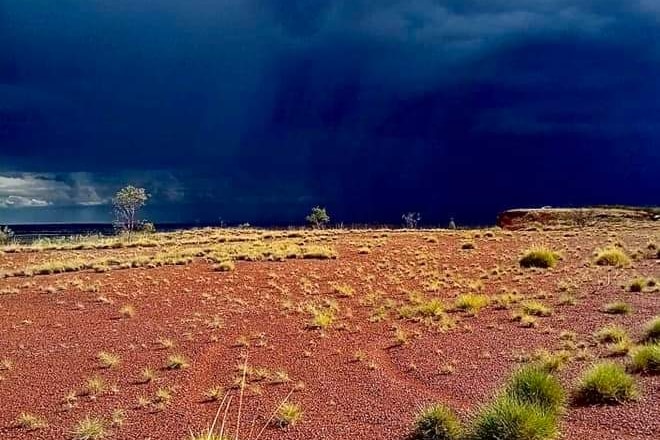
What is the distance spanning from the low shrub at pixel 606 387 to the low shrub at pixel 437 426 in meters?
2.17

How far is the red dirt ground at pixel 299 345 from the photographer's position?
863 centimetres

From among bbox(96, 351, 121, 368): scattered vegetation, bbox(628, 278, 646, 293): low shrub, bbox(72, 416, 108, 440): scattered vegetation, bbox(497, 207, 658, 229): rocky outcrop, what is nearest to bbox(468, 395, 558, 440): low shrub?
bbox(72, 416, 108, 440): scattered vegetation

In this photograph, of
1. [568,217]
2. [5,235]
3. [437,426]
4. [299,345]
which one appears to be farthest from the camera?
[568,217]

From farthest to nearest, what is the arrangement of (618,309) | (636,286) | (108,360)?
(636,286) → (618,309) → (108,360)

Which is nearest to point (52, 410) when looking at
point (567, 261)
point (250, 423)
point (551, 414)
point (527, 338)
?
point (250, 423)

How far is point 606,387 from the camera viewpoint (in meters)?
8.24

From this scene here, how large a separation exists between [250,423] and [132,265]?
76.3ft

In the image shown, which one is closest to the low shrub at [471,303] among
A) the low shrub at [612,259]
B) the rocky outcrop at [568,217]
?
the low shrub at [612,259]

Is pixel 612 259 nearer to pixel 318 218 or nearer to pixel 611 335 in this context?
pixel 611 335

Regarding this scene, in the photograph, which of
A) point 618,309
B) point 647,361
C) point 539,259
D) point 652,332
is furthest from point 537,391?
point 539,259

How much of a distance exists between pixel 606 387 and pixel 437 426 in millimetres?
2727

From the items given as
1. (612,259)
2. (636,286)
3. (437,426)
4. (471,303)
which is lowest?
(437,426)

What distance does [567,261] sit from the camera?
87.8ft

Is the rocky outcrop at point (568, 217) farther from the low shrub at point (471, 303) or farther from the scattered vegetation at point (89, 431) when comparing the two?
the scattered vegetation at point (89, 431)
